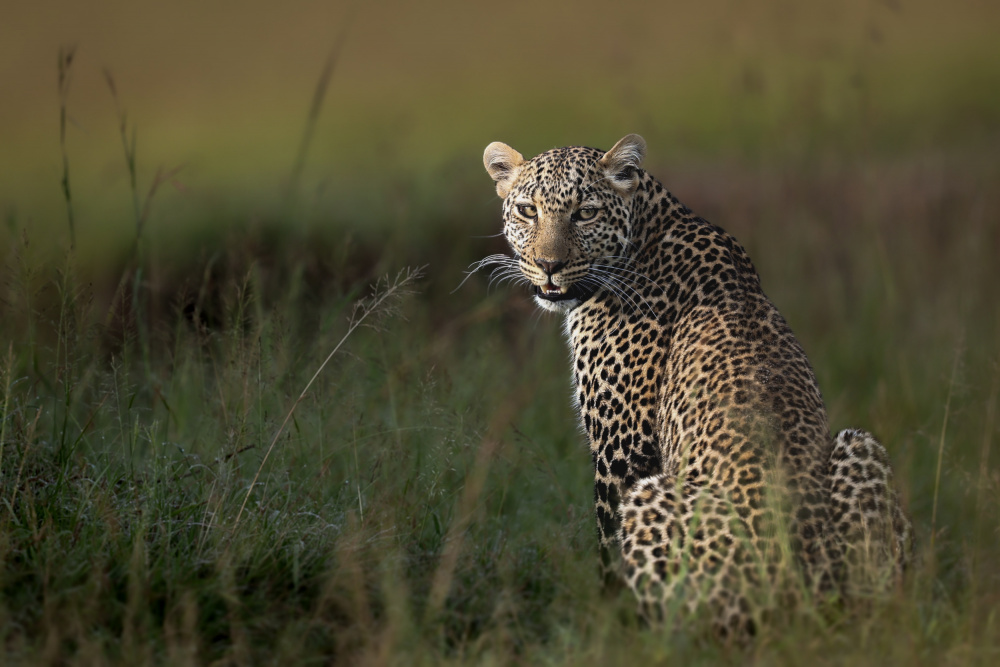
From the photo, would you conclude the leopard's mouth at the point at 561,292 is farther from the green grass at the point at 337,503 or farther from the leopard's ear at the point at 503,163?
the leopard's ear at the point at 503,163

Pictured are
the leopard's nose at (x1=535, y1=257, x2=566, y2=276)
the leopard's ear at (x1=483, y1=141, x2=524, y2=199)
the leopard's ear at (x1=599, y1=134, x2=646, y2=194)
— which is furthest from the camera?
the leopard's ear at (x1=483, y1=141, x2=524, y2=199)

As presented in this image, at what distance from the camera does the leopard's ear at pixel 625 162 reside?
6094mm

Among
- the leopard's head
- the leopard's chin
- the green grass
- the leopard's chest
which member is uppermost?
the leopard's head

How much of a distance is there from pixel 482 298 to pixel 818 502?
5.73m

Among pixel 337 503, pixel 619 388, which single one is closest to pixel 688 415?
pixel 619 388

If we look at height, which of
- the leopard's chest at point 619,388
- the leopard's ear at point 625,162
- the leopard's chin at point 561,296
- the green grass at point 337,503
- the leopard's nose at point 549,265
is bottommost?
the green grass at point 337,503

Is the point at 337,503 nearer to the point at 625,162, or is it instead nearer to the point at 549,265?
the point at 549,265

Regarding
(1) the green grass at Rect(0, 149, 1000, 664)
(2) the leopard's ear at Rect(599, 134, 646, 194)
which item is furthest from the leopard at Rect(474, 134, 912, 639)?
(1) the green grass at Rect(0, 149, 1000, 664)

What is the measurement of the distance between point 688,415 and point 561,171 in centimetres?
182

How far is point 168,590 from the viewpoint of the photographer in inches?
173

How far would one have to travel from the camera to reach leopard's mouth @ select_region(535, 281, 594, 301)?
5992 millimetres

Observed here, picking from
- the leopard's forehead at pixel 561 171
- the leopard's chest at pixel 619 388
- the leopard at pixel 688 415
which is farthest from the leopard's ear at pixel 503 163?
the leopard's chest at pixel 619 388

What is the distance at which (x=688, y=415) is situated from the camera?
5191mm

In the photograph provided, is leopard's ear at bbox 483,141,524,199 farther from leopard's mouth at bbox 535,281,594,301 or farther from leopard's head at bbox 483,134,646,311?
leopard's mouth at bbox 535,281,594,301
